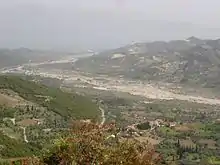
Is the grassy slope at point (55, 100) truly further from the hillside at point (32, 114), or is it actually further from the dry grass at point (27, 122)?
the dry grass at point (27, 122)

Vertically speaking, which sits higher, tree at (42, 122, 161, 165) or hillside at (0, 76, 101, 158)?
tree at (42, 122, 161, 165)

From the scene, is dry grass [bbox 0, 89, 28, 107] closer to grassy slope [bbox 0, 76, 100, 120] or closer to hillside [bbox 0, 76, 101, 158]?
hillside [bbox 0, 76, 101, 158]

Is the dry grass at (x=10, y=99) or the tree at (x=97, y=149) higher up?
the tree at (x=97, y=149)

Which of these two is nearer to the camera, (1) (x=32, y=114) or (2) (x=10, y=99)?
(1) (x=32, y=114)

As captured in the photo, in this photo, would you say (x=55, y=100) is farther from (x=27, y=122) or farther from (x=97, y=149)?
(x=97, y=149)

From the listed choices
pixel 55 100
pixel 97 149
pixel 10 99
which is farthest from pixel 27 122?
pixel 97 149

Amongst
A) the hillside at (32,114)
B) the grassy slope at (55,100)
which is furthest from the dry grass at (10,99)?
the grassy slope at (55,100)

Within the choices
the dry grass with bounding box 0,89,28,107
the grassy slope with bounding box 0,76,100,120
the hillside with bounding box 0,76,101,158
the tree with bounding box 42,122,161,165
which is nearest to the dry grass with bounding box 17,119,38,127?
the hillside with bounding box 0,76,101,158

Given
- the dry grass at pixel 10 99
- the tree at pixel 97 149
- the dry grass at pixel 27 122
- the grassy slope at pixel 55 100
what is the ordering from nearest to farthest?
the tree at pixel 97 149 → the dry grass at pixel 27 122 → the dry grass at pixel 10 99 → the grassy slope at pixel 55 100
